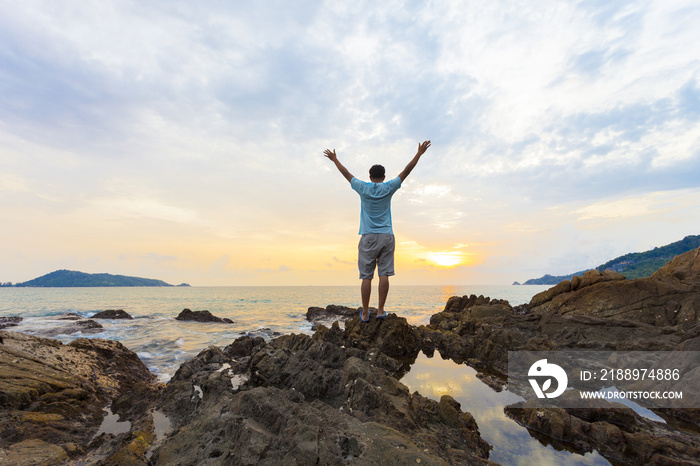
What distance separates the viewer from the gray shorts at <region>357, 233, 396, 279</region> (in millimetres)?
5949

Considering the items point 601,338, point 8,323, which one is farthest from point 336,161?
point 8,323

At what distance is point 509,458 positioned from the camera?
9.53 feet

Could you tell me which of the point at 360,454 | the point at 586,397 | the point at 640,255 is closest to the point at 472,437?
the point at 360,454

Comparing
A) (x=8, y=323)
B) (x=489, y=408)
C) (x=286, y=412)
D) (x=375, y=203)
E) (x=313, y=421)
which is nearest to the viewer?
(x=313, y=421)

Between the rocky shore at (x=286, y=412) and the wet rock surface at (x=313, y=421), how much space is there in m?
0.01

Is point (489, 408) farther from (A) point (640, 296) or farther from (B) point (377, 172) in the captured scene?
(A) point (640, 296)

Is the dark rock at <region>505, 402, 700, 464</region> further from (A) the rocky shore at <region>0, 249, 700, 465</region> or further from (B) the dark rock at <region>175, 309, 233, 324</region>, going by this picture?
(B) the dark rock at <region>175, 309, 233, 324</region>

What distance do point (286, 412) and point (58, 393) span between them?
433 cm

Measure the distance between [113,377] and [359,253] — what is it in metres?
5.47

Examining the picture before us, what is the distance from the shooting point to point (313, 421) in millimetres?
2557

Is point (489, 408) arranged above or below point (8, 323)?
above

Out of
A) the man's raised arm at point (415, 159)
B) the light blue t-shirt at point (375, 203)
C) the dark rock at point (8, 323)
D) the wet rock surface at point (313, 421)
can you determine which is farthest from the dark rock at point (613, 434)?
the dark rock at point (8, 323)

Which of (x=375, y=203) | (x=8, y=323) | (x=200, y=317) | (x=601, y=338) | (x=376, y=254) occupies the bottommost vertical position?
(x=8, y=323)

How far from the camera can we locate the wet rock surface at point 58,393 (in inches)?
125
